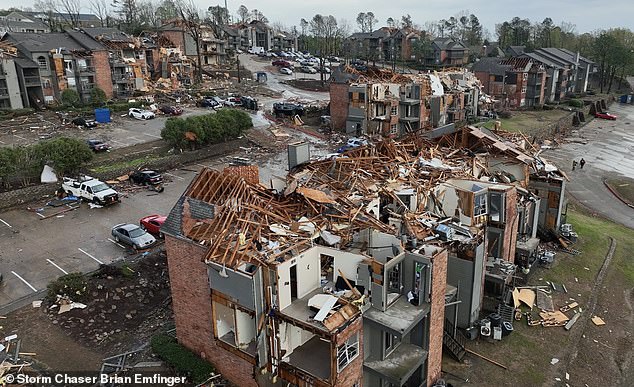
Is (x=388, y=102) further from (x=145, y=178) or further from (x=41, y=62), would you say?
(x=41, y=62)

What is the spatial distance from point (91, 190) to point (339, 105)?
105ft

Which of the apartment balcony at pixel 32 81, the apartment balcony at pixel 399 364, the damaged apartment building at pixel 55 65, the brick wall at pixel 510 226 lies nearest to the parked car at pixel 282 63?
the damaged apartment building at pixel 55 65

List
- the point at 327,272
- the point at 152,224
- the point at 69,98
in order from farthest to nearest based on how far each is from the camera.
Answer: the point at 69,98, the point at 152,224, the point at 327,272

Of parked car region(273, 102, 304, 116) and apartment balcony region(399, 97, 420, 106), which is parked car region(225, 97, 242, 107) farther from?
apartment balcony region(399, 97, 420, 106)

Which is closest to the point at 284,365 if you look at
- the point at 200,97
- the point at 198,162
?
the point at 198,162

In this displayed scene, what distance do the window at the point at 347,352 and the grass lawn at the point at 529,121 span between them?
166 ft

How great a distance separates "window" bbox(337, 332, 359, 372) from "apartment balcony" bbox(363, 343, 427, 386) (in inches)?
50.6

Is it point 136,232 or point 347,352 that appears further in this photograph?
point 136,232

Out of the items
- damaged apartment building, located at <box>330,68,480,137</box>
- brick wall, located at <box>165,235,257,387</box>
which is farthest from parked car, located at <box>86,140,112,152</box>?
brick wall, located at <box>165,235,257,387</box>

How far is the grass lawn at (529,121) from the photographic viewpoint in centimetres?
6406

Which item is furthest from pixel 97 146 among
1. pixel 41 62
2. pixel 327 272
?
pixel 327 272

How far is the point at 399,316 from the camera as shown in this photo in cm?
1591

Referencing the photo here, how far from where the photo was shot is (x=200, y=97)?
71.8 m

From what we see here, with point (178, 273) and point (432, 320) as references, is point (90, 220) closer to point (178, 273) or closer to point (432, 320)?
point (178, 273)
